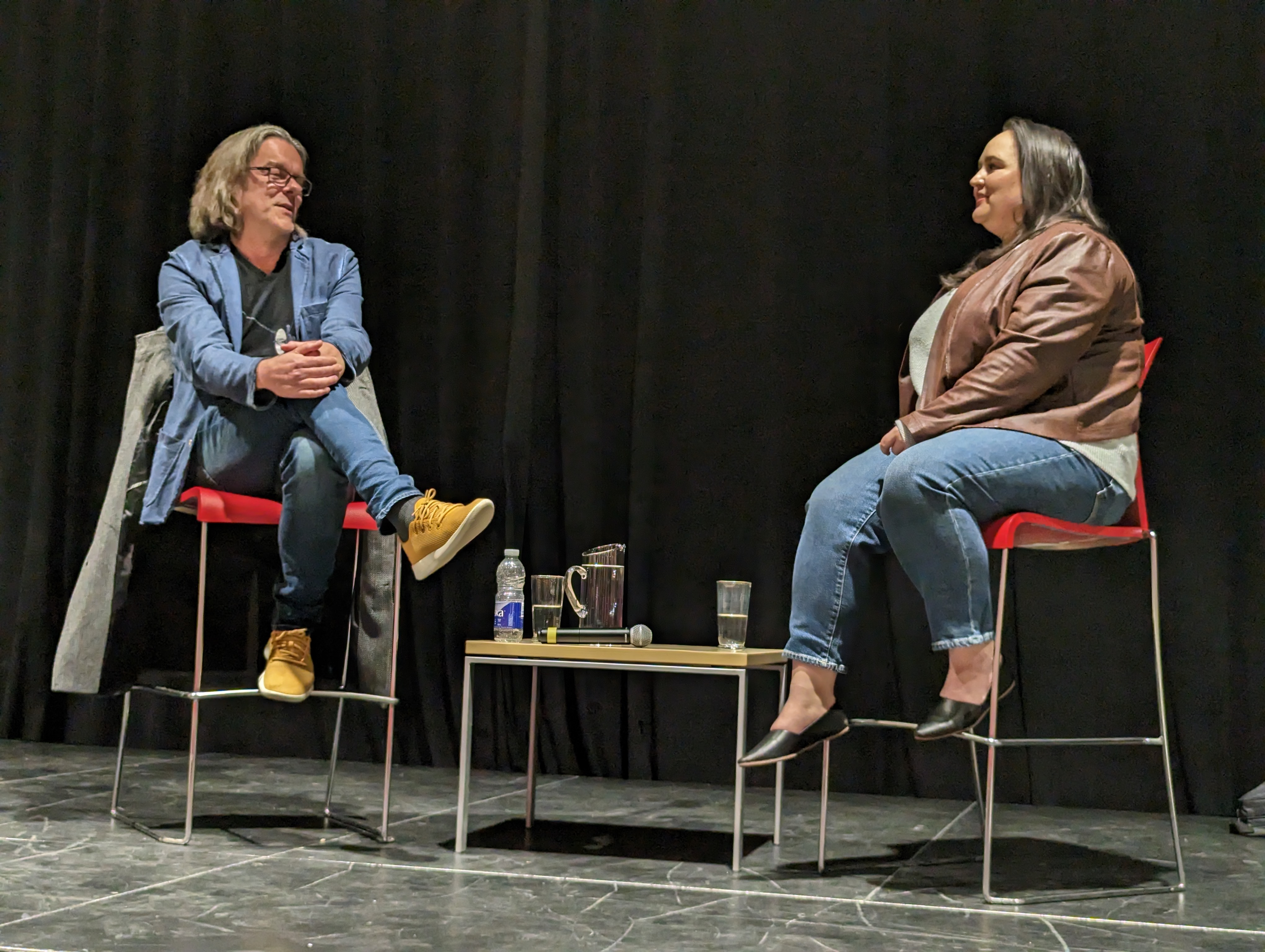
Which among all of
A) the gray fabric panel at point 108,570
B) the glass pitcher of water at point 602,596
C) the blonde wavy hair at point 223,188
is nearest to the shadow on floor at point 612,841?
the glass pitcher of water at point 602,596

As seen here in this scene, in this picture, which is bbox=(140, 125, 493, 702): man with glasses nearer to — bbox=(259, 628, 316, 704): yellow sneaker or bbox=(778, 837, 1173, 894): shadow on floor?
bbox=(259, 628, 316, 704): yellow sneaker

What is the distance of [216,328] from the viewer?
8.36 ft

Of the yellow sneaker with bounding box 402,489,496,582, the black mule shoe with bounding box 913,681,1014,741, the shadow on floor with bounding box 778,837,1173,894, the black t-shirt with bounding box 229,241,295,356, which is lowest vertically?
the shadow on floor with bounding box 778,837,1173,894

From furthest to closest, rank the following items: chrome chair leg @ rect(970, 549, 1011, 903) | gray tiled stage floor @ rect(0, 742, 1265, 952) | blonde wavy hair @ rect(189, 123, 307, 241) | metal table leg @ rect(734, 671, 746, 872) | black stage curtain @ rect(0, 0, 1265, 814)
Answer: black stage curtain @ rect(0, 0, 1265, 814)
blonde wavy hair @ rect(189, 123, 307, 241)
metal table leg @ rect(734, 671, 746, 872)
chrome chair leg @ rect(970, 549, 1011, 903)
gray tiled stage floor @ rect(0, 742, 1265, 952)

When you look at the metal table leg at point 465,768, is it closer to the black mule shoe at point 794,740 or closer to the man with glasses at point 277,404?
the man with glasses at point 277,404

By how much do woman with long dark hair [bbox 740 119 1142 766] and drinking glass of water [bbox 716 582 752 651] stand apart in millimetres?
201

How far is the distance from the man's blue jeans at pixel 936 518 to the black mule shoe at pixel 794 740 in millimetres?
85

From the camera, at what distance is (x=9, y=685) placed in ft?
12.4

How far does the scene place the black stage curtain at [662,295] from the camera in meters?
3.03

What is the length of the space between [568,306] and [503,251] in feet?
0.85

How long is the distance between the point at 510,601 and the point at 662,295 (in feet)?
3.88

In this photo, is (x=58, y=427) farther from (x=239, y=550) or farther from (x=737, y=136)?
(x=737, y=136)

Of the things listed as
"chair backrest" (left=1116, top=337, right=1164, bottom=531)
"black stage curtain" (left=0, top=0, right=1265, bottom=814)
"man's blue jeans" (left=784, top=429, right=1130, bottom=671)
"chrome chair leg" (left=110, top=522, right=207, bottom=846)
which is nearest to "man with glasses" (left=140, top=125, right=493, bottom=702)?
"chrome chair leg" (left=110, top=522, right=207, bottom=846)

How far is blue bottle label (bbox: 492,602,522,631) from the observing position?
96.9 inches
